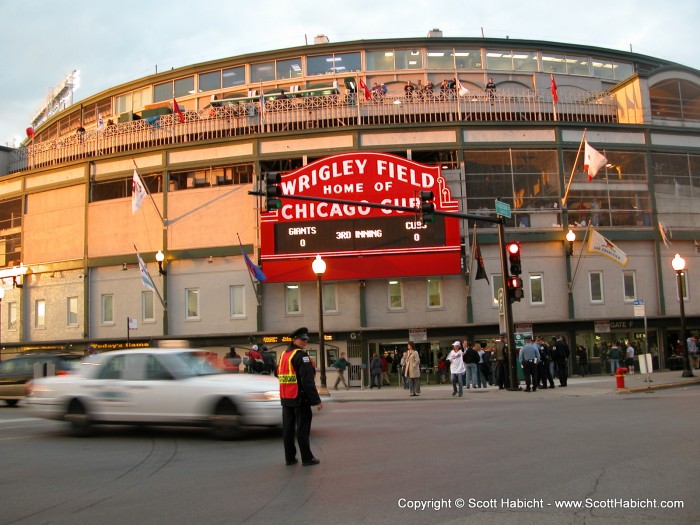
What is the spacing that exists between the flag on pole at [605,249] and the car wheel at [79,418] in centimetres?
2268

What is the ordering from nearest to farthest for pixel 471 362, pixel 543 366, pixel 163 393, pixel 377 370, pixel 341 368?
1. pixel 163 393
2. pixel 471 362
3. pixel 543 366
4. pixel 341 368
5. pixel 377 370

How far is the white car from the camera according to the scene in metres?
12.0

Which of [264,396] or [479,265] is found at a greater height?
[479,265]

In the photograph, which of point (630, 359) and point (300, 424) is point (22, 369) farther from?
point (630, 359)

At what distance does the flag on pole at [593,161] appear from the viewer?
2991 cm

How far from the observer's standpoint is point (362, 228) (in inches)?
1217

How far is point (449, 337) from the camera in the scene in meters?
32.0

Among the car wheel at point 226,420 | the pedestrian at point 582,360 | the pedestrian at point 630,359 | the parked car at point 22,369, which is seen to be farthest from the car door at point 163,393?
the pedestrian at point 630,359

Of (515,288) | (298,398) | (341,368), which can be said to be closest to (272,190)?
(515,288)

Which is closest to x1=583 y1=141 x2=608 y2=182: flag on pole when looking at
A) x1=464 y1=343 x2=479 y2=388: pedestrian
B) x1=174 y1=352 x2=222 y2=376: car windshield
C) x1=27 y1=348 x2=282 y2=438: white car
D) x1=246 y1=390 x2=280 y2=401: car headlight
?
x1=464 y1=343 x2=479 y2=388: pedestrian

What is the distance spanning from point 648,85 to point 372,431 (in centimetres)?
2843

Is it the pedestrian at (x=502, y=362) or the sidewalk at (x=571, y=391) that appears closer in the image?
the sidewalk at (x=571, y=391)

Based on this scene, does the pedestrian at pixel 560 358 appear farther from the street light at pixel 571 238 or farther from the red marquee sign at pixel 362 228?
the street light at pixel 571 238

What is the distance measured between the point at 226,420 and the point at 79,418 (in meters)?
2.99
